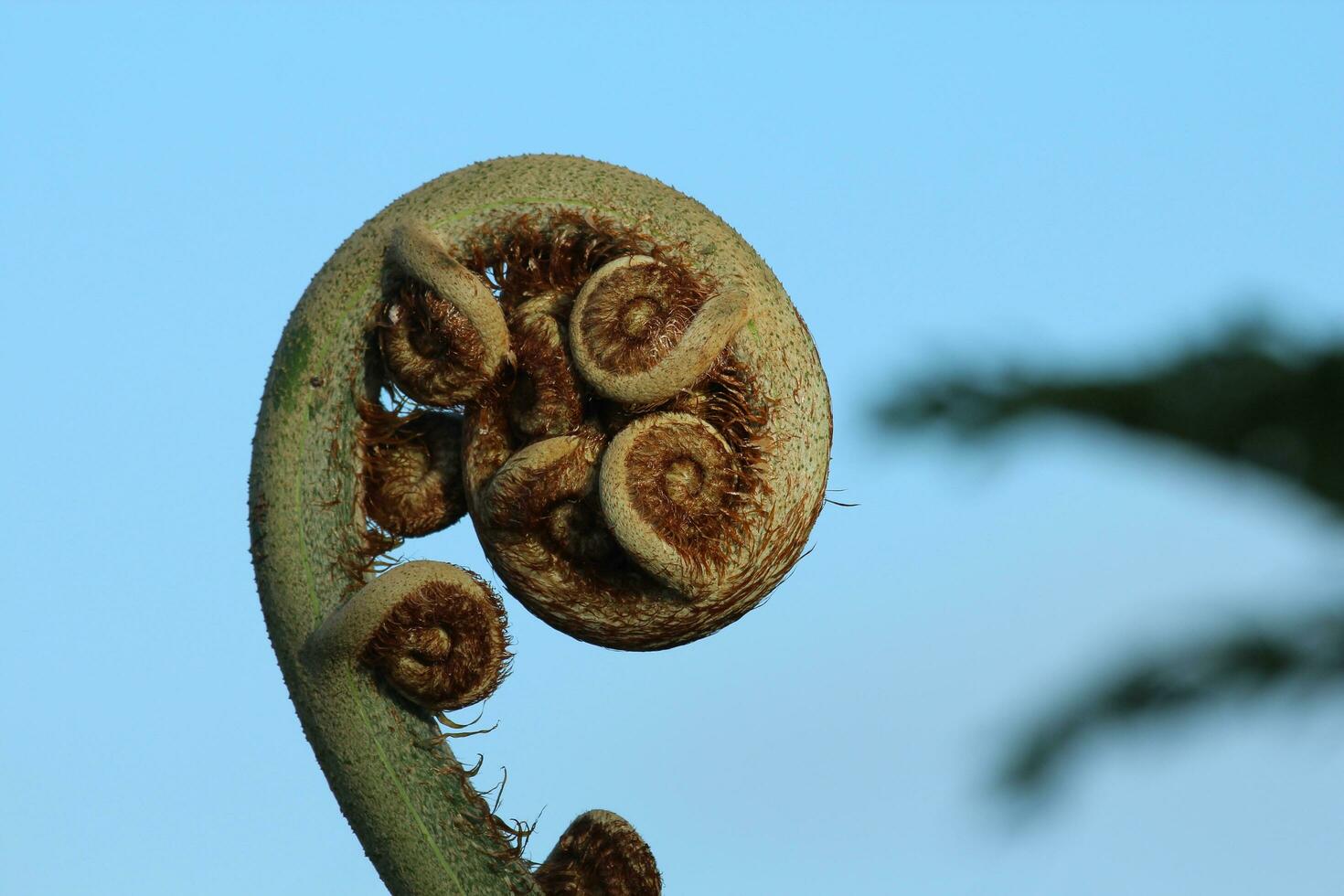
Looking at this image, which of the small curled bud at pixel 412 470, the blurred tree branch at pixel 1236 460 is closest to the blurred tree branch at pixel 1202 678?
the blurred tree branch at pixel 1236 460

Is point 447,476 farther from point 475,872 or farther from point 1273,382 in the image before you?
point 1273,382

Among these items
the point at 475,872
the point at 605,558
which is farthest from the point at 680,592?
the point at 475,872

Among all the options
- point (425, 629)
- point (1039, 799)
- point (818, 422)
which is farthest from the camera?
point (818, 422)

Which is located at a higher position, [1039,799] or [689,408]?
[689,408]

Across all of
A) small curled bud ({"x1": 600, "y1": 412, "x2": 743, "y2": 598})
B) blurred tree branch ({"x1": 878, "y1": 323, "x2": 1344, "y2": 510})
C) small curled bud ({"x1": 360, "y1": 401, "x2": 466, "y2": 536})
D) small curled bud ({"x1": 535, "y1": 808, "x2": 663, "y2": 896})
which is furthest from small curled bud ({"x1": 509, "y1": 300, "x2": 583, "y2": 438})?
blurred tree branch ({"x1": 878, "y1": 323, "x2": 1344, "y2": 510})

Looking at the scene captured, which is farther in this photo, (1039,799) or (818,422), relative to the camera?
(818,422)

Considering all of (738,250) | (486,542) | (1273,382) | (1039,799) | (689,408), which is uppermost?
(738,250)

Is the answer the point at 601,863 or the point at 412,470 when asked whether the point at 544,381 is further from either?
the point at 601,863

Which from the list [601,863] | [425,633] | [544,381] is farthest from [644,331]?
[601,863]
